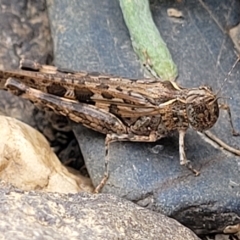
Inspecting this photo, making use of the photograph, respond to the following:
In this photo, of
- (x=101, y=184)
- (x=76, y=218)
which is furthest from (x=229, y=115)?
(x=76, y=218)

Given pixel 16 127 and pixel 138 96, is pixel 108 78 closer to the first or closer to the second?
pixel 138 96

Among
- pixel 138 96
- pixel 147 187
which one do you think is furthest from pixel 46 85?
pixel 147 187

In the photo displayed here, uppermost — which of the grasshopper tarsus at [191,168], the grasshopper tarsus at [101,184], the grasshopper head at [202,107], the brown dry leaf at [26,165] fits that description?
the grasshopper head at [202,107]

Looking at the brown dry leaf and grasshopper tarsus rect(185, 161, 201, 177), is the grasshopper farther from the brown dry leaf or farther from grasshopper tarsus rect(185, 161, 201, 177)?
the brown dry leaf

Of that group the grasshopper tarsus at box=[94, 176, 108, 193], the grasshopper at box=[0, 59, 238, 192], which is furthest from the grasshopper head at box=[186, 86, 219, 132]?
the grasshopper tarsus at box=[94, 176, 108, 193]

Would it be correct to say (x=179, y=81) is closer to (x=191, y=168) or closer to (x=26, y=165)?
(x=191, y=168)

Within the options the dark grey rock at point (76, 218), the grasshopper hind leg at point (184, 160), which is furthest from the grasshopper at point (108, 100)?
the dark grey rock at point (76, 218)

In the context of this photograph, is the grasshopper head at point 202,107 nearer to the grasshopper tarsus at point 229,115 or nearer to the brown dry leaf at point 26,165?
the grasshopper tarsus at point 229,115
